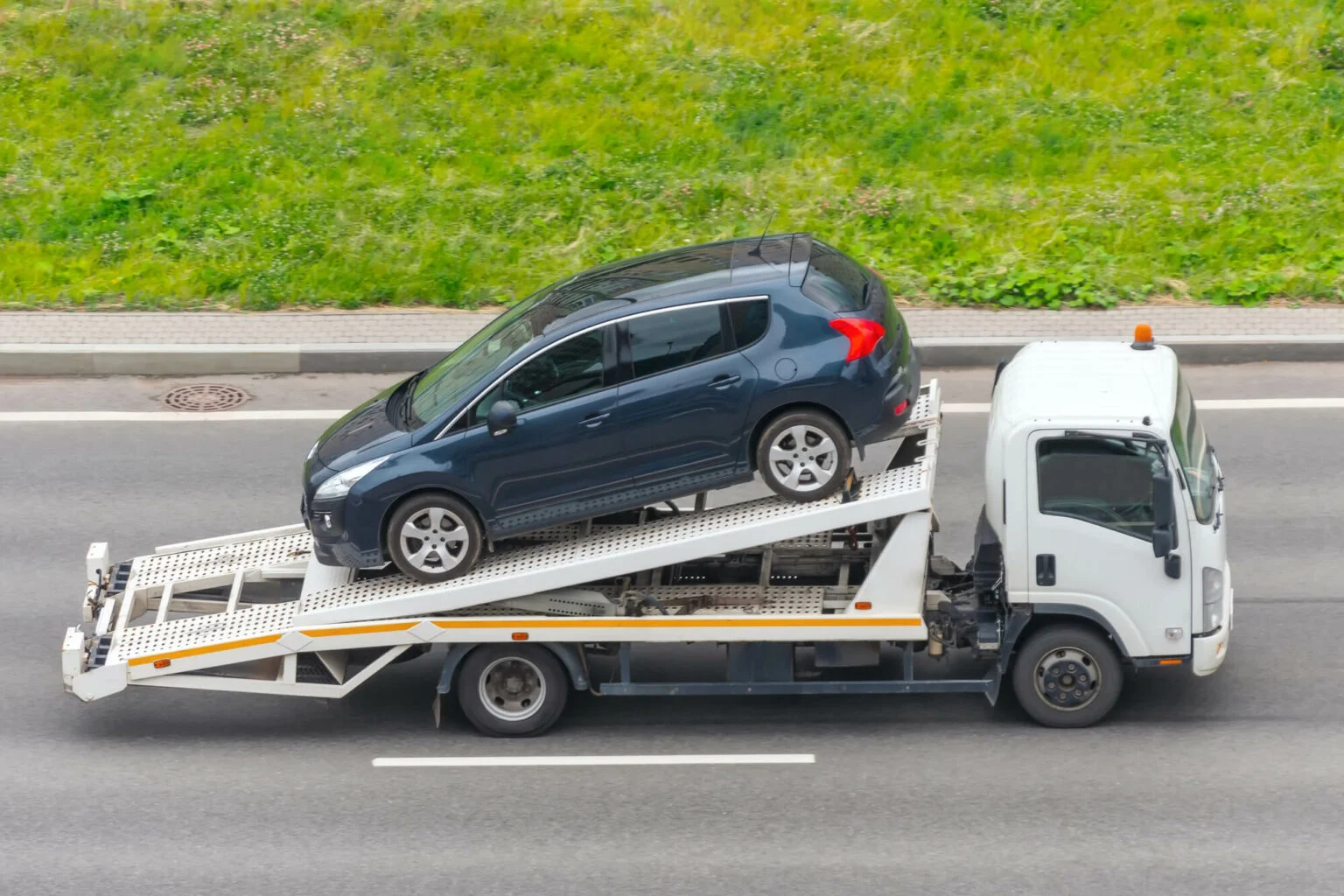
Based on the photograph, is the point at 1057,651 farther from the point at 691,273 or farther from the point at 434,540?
the point at 434,540

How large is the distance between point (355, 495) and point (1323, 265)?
1103cm

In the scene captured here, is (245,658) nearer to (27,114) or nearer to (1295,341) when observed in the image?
(1295,341)

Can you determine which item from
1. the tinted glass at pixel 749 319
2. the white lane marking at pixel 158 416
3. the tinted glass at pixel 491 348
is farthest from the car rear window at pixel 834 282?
the white lane marking at pixel 158 416

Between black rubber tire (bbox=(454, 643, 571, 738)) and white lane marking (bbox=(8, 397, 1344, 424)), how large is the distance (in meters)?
5.27

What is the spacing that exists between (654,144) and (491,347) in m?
9.37

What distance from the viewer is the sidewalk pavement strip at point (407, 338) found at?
1539 centimetres

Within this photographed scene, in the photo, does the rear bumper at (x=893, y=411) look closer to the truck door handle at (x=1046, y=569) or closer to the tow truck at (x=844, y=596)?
the tow truck at (x=844, y=596)

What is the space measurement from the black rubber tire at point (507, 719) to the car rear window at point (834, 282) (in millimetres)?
2612

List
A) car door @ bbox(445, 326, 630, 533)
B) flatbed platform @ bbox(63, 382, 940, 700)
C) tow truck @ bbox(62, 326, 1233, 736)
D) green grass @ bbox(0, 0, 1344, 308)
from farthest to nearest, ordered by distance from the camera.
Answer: green grass @ bbox(0, 0, 1344, 308), car door @ bbox(445, 326, 630, 533), flatbed platform @ bbox(63, 382, 940, 700), tow truck @ bbox(62, 326, 1233, 736)

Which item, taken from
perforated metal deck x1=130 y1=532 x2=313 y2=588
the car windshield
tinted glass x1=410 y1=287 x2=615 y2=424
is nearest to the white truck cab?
tinted glass x1=410 y1=287 x2=615 y2=424

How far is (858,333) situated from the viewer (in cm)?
956

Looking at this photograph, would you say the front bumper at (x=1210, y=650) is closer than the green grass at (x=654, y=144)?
Yes

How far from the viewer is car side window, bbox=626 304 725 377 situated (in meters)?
9.61

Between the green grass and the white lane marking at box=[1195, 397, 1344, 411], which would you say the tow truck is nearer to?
the white lane marking at box=[1195, 397, 1344, 411]
